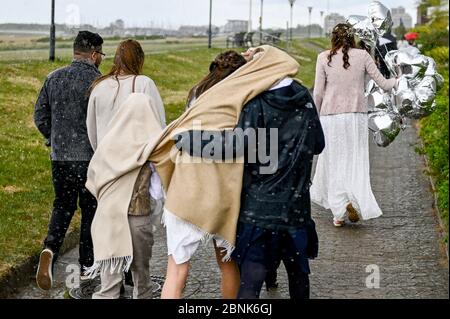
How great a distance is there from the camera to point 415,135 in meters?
16.5

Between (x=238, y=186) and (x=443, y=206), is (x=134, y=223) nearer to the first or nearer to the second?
(x=238, y=186)

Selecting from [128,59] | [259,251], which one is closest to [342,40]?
[128,59]

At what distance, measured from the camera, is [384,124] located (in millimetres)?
8375

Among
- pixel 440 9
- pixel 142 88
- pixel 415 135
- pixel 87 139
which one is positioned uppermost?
pixel 440 9

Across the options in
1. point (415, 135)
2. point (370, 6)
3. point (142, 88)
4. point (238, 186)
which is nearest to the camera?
point (238, 186)

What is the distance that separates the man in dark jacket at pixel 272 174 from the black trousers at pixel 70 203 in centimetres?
153

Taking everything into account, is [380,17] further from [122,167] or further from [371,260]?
[122,167]

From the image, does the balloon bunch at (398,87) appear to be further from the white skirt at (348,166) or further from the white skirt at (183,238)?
the white skirt at (183,238)

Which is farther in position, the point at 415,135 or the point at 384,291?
the point at 415,135

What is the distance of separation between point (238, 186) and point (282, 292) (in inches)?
59.4

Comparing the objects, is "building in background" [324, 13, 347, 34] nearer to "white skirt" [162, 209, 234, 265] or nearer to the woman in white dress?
the woman in white dress

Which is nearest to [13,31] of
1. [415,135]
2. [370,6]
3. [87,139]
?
[415,135]

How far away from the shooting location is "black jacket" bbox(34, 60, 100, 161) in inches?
245

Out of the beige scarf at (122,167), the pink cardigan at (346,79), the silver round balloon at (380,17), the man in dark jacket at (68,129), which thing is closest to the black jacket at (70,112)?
the man in dark jacket at (68,129)
